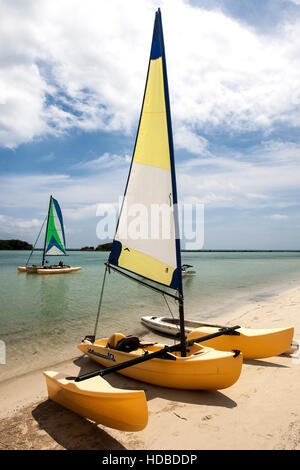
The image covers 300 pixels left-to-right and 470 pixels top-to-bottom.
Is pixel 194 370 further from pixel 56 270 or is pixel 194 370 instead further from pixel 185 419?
pixel 56 270

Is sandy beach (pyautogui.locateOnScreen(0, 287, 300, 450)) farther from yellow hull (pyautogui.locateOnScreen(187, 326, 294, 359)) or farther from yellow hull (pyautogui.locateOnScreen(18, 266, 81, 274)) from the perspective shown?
yellow hull (pyautogui.locateOnScreen(18, 266, 81, 274))

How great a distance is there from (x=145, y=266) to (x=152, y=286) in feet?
1.80

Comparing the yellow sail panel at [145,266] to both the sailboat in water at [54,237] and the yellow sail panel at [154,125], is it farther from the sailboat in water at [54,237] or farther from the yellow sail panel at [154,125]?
the sailboat in water at [54,237]

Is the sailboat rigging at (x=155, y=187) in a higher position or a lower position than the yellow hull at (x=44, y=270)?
higher

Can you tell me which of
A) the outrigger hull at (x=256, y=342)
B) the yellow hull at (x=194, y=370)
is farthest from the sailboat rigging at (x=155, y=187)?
the outrigger hull at (x=256, y=342)

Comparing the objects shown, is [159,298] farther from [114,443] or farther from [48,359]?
[114,443]

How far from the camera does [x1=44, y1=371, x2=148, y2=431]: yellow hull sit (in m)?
3.81

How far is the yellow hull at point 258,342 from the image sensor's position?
21.9 ft

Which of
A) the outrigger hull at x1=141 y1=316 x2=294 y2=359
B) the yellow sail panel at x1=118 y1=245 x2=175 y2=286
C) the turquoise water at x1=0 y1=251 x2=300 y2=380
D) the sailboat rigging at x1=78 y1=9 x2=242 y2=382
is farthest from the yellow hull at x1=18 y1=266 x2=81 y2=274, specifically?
the outrigger hull at x1=141 y1=316 x2=294 y2=359

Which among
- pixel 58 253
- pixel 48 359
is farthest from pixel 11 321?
pixel 58 253

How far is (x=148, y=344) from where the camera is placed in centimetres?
671

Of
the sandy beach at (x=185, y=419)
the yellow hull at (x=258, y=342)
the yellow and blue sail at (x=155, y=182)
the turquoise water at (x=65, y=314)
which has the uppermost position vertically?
the yellow and blue sail at (x=155, y=182)

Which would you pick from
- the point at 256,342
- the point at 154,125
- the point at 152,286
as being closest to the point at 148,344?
the point at 152,286

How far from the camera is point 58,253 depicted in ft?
119
